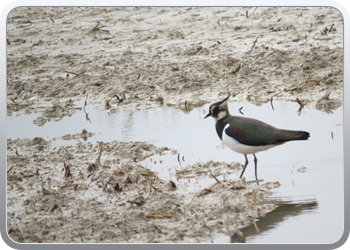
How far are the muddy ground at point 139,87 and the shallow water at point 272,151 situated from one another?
0.19 metres

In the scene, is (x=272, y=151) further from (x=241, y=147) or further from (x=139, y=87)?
(x=139, y=87)

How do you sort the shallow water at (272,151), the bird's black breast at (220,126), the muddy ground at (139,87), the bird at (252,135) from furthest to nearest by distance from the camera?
the bird's black breast at (220,126)
the bird at (252,135)
the muddy ground at (139,87)
the shallow water at (272,151)

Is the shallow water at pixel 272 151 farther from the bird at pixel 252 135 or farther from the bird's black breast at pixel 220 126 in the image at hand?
the bird's black breast at pixel 220 126

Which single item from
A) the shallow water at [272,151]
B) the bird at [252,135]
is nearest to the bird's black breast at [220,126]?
the bird at [252,135]

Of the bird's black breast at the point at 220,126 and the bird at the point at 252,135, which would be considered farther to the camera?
the bird's black breast at the point at 220,126

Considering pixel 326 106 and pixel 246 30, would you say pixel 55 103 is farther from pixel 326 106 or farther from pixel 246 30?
pixel 326 106

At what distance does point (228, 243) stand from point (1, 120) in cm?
233

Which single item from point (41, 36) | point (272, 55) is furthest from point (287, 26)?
point (41, 36)

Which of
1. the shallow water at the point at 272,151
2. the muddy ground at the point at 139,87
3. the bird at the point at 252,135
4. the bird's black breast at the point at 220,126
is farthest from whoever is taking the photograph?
the bird's black breast at the point at 220,126

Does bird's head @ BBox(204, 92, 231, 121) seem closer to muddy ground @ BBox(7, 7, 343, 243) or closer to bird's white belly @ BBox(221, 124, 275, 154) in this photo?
bird's white belly @ BBox(221, 124, 275, 154)

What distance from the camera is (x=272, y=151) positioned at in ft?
17.4

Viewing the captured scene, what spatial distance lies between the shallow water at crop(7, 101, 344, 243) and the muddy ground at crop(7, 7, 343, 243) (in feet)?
0.61

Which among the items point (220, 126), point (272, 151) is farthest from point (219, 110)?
point (272, 151)

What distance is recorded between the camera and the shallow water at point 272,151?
387cm
